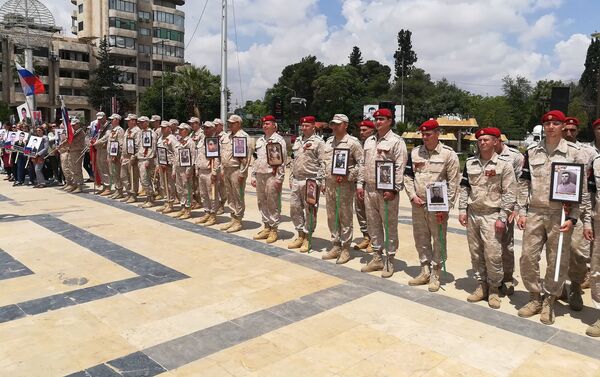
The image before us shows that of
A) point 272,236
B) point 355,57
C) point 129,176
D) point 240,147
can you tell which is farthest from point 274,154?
point 355,57

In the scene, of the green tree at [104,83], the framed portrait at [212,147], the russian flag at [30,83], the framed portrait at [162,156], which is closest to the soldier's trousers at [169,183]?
the framed portrait at [162,156]

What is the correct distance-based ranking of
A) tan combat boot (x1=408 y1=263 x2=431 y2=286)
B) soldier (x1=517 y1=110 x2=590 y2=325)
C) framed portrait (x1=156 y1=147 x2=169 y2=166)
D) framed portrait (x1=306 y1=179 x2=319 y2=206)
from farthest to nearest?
framed portrait (x1=156 y1=147 x2=169 y2=166)
framed portrait (x1=306 y1=179 x2=319 y2=206)
tan combat boot (x1=408 y1=263 x2=431 y2=286)
soldier (x1=517 y1=110 x2=590 y2=325)

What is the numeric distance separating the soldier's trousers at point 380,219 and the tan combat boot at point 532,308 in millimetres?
1510

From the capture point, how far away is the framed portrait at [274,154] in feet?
23.1

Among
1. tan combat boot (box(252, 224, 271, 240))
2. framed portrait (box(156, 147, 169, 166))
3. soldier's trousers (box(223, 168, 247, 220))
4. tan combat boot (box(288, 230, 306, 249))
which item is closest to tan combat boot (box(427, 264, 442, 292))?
tan combat boot (box(288, 230, 306, 249))

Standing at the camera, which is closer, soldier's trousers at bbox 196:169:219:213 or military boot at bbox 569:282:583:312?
military boot at bbox 569:282:583:312

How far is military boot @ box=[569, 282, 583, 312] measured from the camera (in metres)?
4.52

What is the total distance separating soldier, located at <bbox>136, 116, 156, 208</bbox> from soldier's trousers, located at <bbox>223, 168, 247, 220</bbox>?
2621mm

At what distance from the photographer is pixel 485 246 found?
4.57m

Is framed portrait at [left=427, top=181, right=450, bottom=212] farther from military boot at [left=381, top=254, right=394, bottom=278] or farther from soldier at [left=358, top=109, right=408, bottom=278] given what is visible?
military boot at [left=381, top=254, right=394, bottom=278]

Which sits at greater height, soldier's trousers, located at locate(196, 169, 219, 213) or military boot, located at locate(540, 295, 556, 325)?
soldier's trousers, located at locate(196, 169, 219, 213)

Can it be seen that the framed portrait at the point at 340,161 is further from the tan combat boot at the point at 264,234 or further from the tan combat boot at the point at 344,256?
A: the tan combat boot at the point at 264,234

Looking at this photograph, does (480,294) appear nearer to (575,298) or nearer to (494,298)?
(494,298)

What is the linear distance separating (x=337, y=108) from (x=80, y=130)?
4674cm
